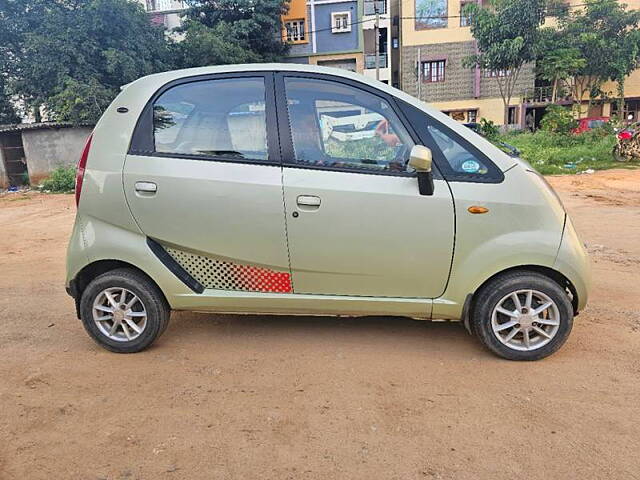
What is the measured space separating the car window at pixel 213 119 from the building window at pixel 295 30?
30385mm

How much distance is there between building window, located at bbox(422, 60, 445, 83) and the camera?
3219 cm

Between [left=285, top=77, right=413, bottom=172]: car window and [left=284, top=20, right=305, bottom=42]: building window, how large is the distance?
100 feet

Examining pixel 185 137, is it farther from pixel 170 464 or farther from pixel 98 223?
pixel 170 464

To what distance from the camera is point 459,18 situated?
30969 millimetres

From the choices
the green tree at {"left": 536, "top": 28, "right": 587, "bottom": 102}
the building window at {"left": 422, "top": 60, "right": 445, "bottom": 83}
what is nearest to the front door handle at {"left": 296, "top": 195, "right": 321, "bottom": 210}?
the green tree at {"left": 536, "top": 28, "right": 587, "bottom": 102}

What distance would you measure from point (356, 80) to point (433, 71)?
31685 millimetres

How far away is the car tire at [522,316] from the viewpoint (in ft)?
10.0

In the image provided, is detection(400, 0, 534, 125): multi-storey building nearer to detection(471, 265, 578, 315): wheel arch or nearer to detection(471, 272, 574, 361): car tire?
detection(471, 265, 578, 315): wheel arch

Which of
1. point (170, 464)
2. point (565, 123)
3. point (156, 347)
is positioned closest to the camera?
point (170, 464)

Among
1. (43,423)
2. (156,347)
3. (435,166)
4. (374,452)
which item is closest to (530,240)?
(435,166)

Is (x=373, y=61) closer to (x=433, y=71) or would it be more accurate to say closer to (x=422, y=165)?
(x=433, y=71)

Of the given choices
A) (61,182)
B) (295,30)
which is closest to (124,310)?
(61,182)

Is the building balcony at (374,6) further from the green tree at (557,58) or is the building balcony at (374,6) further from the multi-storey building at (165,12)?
Result: the multi-storey building at (165,12)

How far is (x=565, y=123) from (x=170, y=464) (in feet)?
78.9
